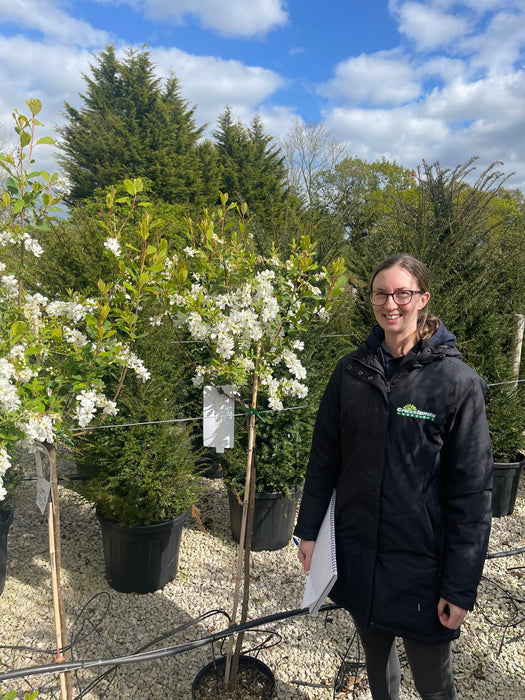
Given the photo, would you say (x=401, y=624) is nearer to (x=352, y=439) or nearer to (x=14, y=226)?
(x=352, y=439)

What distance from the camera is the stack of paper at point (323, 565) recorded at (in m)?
1.53

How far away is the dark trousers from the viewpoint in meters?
1.49

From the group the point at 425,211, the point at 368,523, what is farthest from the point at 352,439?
the point at 425,211

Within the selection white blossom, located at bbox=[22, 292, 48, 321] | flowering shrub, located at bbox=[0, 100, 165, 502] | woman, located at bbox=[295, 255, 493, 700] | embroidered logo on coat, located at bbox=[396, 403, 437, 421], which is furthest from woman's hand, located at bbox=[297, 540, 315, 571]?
white blossom, located at bbox=[22, 292, 48, 321]

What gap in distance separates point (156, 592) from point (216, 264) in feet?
7.04

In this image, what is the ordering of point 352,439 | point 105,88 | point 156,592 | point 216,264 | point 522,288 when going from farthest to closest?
point 105,88
point 522,288
point 156,592
point 216,264
point 352,439

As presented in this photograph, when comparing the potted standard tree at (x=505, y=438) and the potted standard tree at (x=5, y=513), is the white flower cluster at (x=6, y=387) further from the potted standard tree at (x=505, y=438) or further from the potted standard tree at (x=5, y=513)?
the potted standard tree at (x=505, y=438)

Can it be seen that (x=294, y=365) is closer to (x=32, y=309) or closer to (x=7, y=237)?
(x=32, y=309)

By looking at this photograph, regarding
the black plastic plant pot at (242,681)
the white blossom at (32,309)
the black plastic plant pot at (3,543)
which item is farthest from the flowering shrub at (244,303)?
the black plastic plant pot at (3,543)

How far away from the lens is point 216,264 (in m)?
2.06

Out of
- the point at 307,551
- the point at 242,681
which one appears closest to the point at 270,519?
the point at 242,681

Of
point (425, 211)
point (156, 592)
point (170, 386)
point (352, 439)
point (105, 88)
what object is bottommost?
point (156, 592)

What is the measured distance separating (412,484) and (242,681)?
138 centimetres

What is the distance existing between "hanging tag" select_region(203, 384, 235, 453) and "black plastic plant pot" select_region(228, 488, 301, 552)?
58.1 inches
